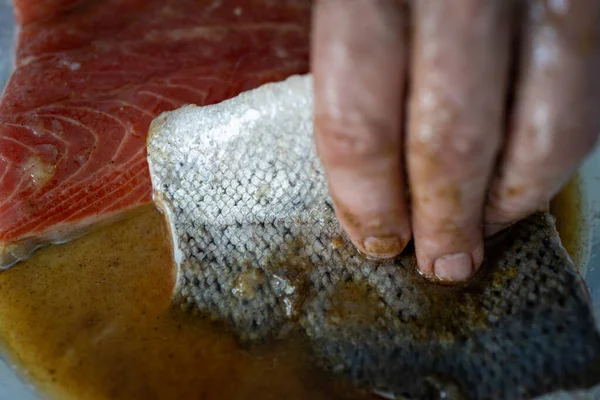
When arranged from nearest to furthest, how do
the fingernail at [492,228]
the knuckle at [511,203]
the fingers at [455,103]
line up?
the fingers at [455,103], the knuckle at [511,203], the fingernail at [492,228]

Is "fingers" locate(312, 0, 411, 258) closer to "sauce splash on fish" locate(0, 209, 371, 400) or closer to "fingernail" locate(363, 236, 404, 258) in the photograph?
"fingernail" locate(363, 236, 404, 258)

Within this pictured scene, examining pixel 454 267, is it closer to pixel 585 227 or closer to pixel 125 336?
pixel 585 227

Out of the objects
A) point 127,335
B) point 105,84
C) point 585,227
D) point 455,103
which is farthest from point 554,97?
point 105,84

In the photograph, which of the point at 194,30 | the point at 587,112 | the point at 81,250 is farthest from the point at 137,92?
the point at 587,112

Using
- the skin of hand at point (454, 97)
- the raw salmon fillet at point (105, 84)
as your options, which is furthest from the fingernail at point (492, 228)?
the raw salmon fillet at point (105, 84)

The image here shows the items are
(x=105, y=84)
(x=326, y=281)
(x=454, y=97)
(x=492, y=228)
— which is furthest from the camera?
(x=105, y=84)

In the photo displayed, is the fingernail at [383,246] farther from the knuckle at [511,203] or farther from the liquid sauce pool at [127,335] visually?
the liquid sauce pool at [127,335]
